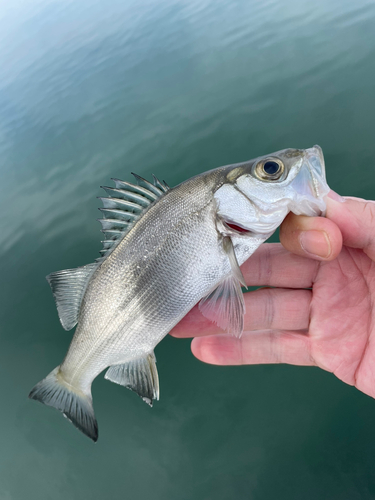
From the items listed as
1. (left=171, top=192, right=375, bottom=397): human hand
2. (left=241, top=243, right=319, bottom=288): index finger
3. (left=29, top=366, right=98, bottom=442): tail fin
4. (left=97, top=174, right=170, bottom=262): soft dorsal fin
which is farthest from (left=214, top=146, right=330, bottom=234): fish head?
(left=29, top=366, right=98, bottom=442): tail fin

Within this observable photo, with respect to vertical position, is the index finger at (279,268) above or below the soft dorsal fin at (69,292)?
below

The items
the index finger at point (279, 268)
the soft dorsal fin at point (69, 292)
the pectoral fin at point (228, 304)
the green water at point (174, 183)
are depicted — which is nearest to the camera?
the pectoral fin at point (228, 304)

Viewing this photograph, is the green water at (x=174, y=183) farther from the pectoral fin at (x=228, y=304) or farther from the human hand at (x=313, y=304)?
the pectoral fin at (x=228, y=304)

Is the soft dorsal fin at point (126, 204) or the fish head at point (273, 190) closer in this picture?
the fish head at point (273, 190)

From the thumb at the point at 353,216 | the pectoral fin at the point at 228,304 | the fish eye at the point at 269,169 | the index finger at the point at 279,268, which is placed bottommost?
the index finger at the point at 279,268

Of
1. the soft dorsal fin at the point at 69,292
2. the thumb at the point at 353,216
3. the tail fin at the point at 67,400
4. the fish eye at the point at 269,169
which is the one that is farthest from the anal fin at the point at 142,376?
the thumb at the point at 353,216

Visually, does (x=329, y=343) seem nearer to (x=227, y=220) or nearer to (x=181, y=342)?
(x=227, y=220)

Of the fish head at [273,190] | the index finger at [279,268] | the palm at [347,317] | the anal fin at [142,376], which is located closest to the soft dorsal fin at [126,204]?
the fish head at [273,190]

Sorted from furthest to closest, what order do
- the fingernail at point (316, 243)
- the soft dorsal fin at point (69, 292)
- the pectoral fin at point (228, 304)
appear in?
the soft dorsal fin at point (69, 292)
the pectoral fin at point (228, 304)
the fingernail at point (316, 243)
